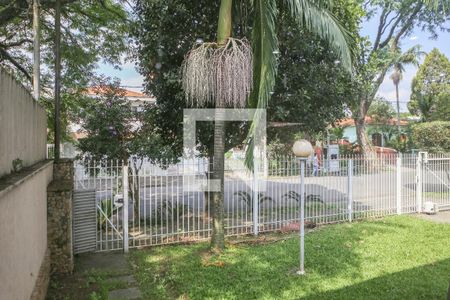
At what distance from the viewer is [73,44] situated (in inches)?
504

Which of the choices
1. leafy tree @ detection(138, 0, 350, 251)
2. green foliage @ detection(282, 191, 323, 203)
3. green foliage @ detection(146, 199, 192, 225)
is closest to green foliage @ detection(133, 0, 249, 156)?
leafy tree @ detection(138, 0, 350, 251)

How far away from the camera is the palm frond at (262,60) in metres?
5.84

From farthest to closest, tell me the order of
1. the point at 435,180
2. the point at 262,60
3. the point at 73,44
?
the point at 73,44 < the point at 435,180 < the point at 262,60

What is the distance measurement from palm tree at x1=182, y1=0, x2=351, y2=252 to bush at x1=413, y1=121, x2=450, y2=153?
1008 cm

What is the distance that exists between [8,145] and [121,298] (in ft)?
8.76

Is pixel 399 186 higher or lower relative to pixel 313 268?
higher

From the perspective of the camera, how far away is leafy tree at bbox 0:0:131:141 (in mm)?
12188

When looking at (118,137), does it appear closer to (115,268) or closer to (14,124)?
(115,268)

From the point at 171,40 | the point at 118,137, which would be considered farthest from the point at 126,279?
the point at 171,40

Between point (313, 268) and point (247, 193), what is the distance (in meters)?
2.75

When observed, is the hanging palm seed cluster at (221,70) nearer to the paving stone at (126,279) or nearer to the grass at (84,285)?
the paving stone at (126,279)

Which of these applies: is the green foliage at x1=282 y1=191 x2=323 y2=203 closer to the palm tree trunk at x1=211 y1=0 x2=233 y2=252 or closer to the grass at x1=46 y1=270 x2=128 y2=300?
the palm tree trunk at x1=211 y1=0 x2=233 y2=252

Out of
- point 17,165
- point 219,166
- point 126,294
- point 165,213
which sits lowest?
point 126,294

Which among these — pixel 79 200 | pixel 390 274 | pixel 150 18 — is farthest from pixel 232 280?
pixel 150 18
